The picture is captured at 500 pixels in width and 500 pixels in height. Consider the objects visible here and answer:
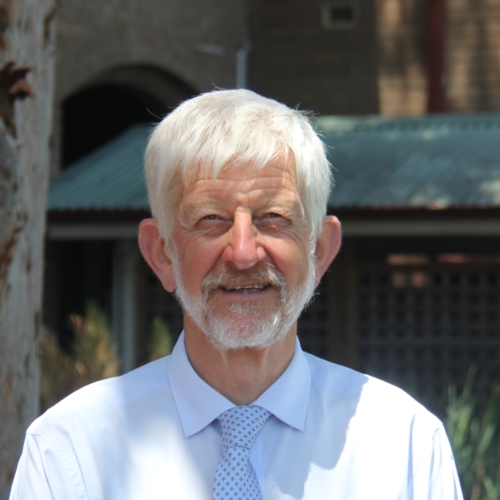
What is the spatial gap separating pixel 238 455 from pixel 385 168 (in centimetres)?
686

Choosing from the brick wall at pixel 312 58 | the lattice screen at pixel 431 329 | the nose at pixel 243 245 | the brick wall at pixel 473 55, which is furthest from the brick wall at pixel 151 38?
the nose at pixel 243 245

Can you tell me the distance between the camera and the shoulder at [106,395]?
1.85 meters

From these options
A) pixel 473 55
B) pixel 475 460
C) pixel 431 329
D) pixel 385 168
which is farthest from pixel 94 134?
pixel 475 460

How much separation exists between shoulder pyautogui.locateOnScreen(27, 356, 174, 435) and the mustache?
0.84 feet

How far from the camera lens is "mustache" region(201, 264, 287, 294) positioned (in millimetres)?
1875

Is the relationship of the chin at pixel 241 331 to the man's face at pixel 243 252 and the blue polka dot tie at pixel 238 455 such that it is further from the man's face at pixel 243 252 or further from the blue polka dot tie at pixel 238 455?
the blue polka dot tie at pixel 238 455

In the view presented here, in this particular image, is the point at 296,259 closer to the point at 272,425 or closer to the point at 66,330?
the point at 272,425

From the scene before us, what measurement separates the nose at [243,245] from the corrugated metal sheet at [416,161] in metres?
5.47

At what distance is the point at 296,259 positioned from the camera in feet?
6.31

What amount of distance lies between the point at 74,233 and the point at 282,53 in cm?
487

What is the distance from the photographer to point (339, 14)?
470 inches

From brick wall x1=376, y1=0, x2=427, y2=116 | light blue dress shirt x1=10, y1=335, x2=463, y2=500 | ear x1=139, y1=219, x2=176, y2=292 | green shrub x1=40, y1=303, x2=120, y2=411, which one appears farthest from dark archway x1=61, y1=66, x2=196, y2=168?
light blue dress shirt x1=10, y1=335, x2=463, y2=500

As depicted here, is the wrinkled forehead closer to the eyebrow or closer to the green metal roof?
the eyebrow

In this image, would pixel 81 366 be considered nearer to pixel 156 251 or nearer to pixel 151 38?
pixel 156 251
